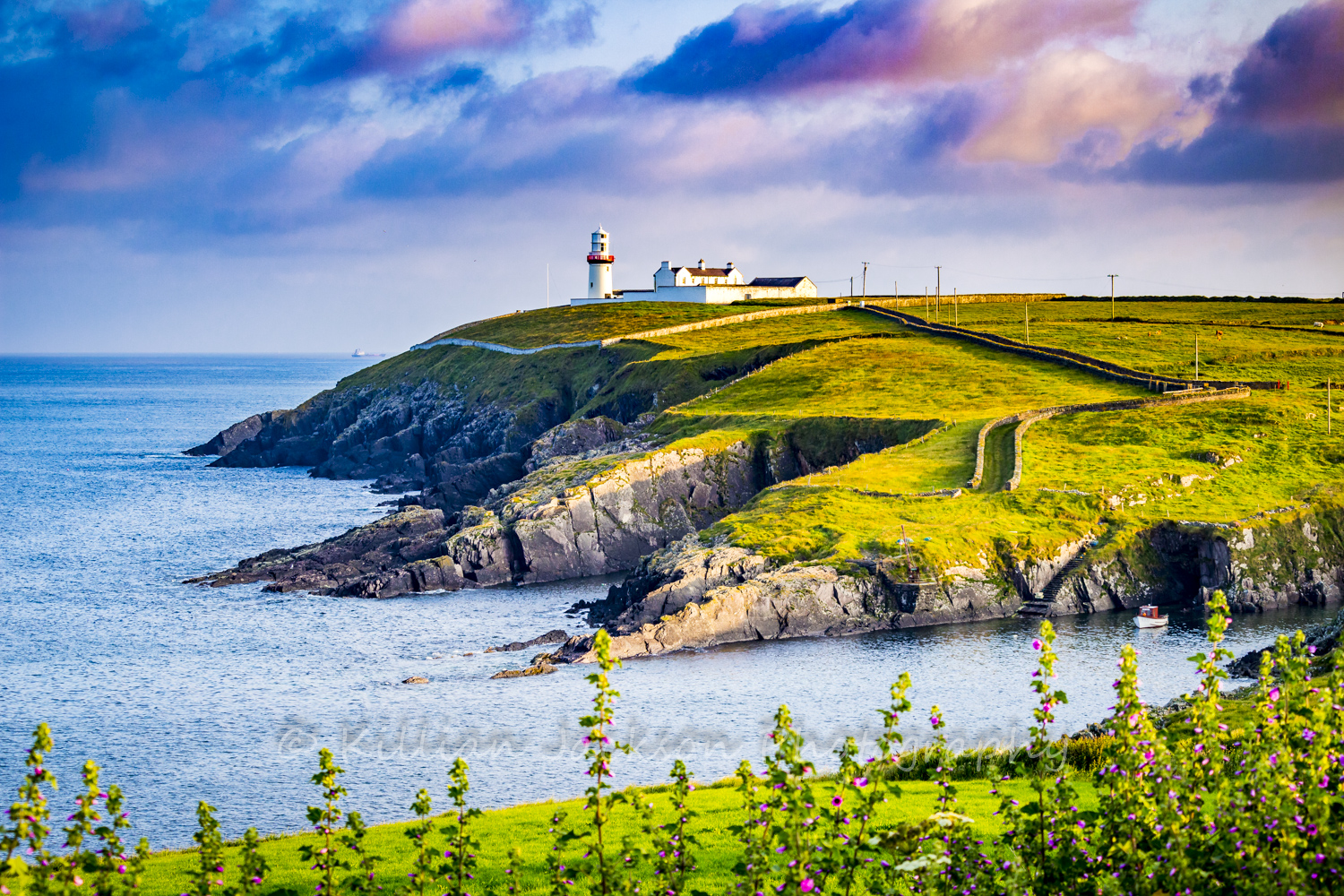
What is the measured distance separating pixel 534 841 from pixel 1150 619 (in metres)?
47.6

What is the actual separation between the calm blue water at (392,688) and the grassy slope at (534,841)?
947 cm

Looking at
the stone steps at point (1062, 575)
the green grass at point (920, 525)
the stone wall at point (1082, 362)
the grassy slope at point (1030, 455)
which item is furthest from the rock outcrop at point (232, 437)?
the stone steps at point (1062, 575)

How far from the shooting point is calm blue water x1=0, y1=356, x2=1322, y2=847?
153ft

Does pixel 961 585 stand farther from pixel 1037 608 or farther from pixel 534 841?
pixel 534 841

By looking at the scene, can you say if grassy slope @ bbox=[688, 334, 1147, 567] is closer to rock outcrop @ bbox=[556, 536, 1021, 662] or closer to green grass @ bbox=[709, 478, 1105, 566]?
green grass @ bbox=[709, 478, 1105, 566]

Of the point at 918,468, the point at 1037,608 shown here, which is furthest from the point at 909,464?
the point at 1037,608

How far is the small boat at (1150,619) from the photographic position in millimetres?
66000

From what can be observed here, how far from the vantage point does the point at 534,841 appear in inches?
1168

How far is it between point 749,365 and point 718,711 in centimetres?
8143

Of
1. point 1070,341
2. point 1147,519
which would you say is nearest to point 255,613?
point 1147,519

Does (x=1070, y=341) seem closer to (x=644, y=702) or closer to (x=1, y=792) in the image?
(x=644, y=702)

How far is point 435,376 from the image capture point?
175500mm

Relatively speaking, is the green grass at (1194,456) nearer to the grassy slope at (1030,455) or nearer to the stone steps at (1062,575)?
the grassy slope at (1030,455)

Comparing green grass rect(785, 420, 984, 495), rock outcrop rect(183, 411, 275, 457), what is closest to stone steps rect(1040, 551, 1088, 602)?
green grass rect(785, 420, 984, 495)
